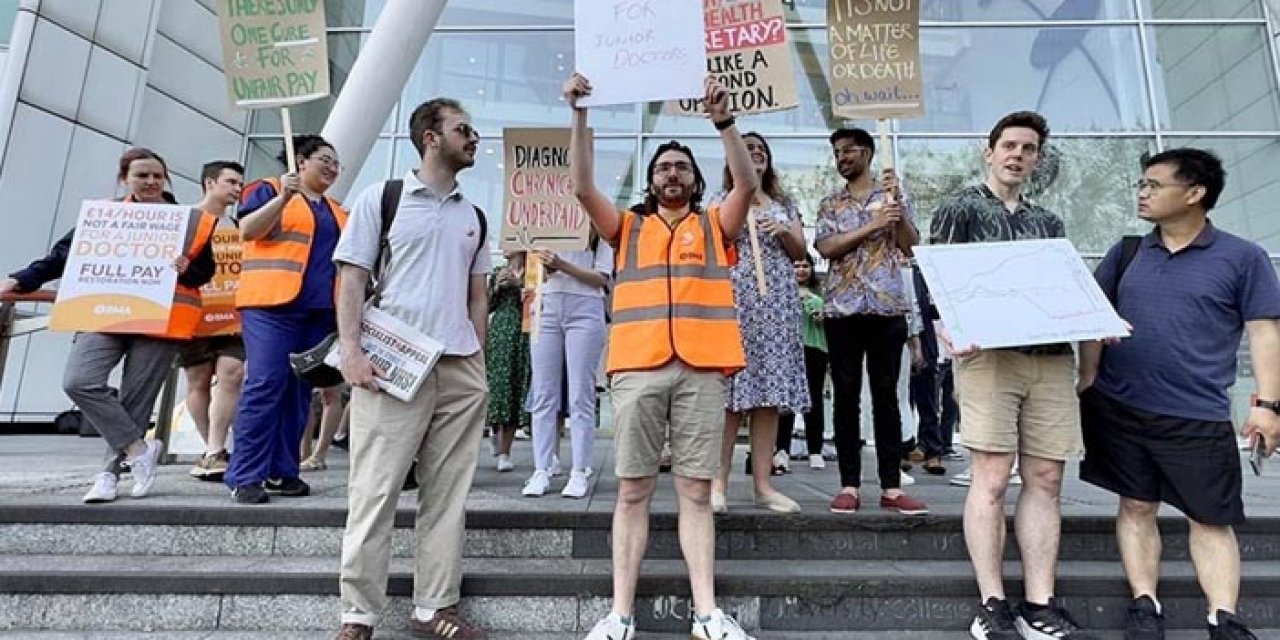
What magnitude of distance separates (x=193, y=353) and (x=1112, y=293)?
553 cm

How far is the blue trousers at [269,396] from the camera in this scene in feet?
12.4

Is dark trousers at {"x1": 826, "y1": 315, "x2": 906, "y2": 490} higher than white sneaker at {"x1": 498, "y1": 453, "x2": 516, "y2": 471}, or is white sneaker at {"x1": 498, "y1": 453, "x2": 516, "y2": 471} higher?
dark trousers at {"x1": 826, "y1": 315, "x2": 906, "y2": 490}

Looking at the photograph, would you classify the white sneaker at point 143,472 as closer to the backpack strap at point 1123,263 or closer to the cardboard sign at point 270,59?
the cardboard sign at point 270,59

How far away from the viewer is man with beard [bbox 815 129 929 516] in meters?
3.69

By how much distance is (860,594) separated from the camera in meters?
3.09

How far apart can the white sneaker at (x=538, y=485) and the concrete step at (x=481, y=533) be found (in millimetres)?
A: 495

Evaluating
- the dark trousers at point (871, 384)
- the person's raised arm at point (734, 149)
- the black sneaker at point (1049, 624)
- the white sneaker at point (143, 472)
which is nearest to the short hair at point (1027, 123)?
the dark trousers at point (871, 384)

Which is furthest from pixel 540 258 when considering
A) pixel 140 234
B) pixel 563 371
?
pixel 140 234

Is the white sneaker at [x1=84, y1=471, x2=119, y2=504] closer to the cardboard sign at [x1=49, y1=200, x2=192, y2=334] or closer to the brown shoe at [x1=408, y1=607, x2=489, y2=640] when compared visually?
the cardboard sign at [x1=49, y1=200, x2=192, y2=334]

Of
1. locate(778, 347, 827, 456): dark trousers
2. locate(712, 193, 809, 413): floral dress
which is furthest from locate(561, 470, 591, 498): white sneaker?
locate(778, 347, 827, 456): dark trousers

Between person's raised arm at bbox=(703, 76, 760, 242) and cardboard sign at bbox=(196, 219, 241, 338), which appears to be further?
cardboard sign at bbox=(196, 219, 241, 338)

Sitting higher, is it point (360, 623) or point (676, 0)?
point (676, 0)

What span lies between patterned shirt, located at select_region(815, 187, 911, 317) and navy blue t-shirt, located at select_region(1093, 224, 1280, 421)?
1.06m

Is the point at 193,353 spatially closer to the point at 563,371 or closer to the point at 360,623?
the point at 563,371
